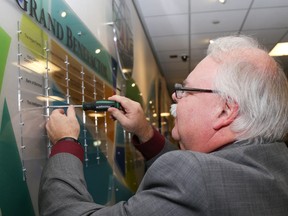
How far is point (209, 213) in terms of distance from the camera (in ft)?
2.24

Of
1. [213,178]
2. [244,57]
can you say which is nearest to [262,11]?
[244,57]

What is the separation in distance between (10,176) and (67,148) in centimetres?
15

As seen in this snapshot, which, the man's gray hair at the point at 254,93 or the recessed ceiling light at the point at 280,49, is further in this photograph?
the recessed ceiling light at the point at 280,49

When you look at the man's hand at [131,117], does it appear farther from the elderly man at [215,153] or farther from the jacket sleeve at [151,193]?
the jacket sleeve at [151,193]

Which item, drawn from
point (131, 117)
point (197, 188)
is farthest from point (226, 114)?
point (131, 117)

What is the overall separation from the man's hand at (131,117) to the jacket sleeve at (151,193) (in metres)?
0.49

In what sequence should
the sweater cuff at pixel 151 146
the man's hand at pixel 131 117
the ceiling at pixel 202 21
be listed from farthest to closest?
the ceiling at pixel 202 21, the sweater cuff at pixel 151 146, the man's hand at pixel 131 117

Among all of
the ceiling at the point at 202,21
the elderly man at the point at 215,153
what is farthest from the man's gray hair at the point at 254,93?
the ceiling at the point at 202,21

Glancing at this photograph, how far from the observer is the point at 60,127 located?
97cm

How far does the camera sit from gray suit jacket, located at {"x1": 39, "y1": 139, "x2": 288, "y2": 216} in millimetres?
692

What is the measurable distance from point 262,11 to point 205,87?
2681 millimetres

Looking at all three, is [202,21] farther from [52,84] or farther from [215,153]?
[215,153]

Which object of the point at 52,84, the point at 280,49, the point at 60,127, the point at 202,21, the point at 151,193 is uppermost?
the point at 202,21

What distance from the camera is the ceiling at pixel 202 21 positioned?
3.09 metres
